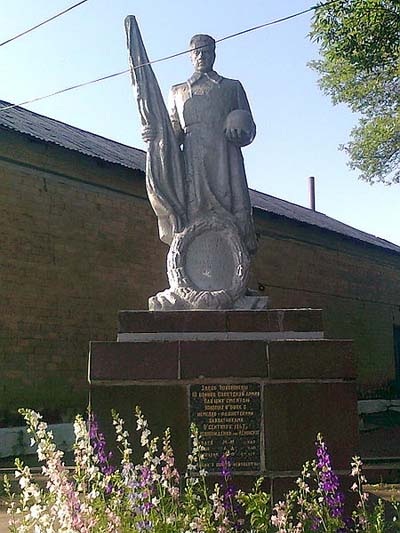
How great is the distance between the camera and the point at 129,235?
1398 cm

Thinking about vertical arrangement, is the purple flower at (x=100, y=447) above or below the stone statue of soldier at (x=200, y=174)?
below

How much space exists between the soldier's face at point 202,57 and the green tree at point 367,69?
5704 millimetres

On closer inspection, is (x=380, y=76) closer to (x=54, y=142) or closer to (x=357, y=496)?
(x=54, y=142)

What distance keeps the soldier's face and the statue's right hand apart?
0.69 meters

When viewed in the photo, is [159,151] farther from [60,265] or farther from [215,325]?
[60,265]

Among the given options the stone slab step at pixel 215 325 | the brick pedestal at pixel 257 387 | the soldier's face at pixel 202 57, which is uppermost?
the soldier's face at pixel 202 57

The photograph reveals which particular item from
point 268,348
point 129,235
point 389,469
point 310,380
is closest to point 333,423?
point 310,380

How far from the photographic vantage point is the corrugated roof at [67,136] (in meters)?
12.4

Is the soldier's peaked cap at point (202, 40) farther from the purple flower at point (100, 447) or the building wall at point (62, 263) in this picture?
the building wall at point (62, 263)

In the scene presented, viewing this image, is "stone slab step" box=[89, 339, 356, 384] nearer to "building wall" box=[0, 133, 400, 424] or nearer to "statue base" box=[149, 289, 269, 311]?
"statue base" box=[149, 289, 269, 311]

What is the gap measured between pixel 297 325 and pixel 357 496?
1.24 meters

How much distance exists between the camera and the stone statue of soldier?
6.01 metres

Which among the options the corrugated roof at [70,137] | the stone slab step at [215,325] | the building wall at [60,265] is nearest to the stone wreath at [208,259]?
the stone slab step at [215,325]

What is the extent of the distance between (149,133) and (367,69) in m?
7.77
